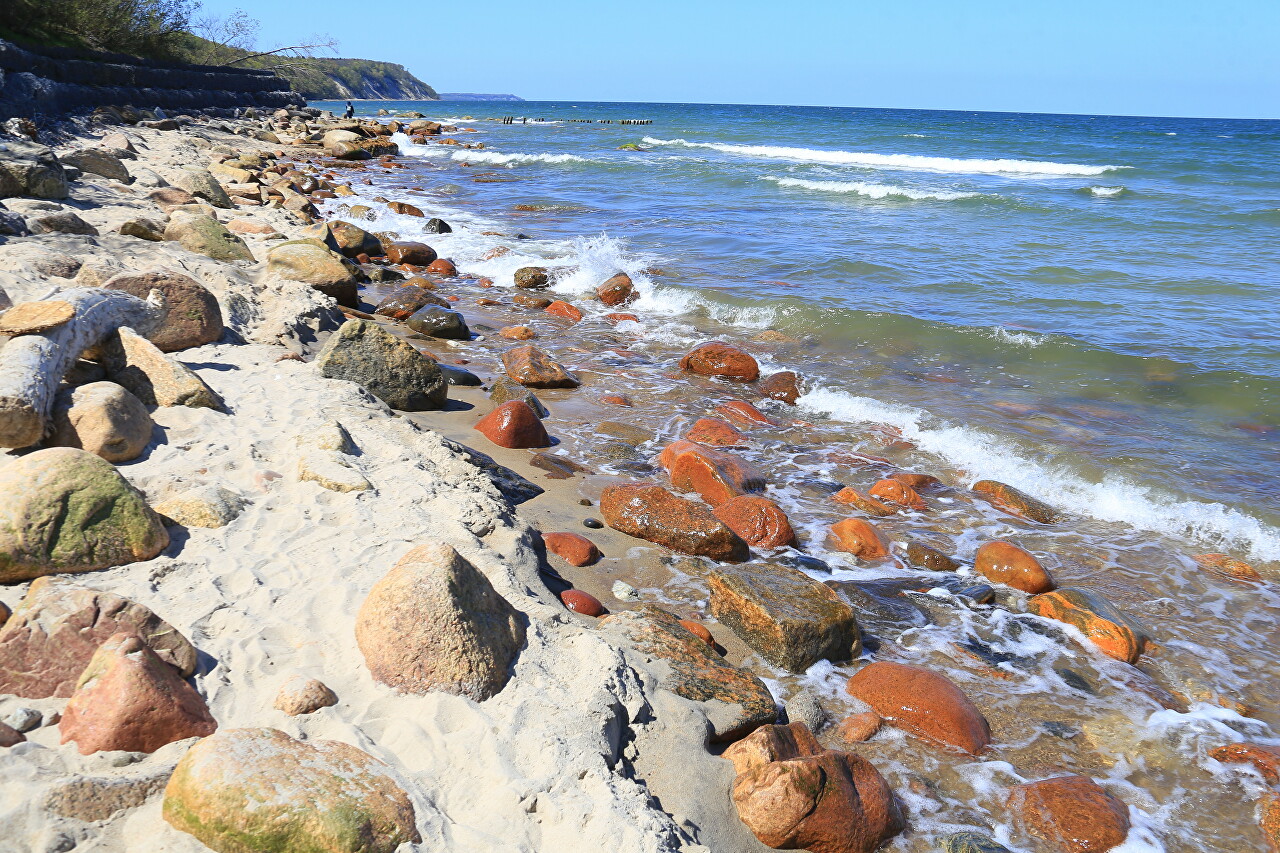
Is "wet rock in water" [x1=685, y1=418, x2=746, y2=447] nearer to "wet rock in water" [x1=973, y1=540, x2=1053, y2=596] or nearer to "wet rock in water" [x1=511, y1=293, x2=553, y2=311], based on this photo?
"wet rock in water" [x1=973, y1=540, x2=1053, y2=596]

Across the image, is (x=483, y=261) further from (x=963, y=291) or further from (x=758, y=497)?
(x=758, y=497)

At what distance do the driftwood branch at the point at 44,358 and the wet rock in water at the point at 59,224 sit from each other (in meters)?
3.17

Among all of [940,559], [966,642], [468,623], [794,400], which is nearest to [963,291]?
[794,400]

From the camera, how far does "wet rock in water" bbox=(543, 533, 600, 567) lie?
466 centimetres

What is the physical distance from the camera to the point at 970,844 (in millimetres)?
3098

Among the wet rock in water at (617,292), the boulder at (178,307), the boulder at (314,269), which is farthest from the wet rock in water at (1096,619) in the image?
the wet rock in water at (617,292)

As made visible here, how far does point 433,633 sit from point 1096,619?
144 inches

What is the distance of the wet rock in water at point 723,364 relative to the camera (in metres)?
8.52

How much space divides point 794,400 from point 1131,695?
433 centimetres

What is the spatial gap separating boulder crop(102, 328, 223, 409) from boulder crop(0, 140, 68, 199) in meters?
5.16

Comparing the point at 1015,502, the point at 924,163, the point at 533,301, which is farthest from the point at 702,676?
the point at 924,163

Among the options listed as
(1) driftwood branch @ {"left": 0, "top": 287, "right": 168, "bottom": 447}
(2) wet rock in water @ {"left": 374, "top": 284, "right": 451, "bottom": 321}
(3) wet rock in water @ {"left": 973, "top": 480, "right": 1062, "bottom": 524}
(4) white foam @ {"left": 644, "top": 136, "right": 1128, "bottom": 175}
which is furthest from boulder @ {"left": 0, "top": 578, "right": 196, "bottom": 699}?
(4) white foam @ {"left": 644, "top": 136, "right": 1128, "bottom": 175}

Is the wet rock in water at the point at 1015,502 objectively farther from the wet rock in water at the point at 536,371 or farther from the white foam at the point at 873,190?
the white foam at the point at 873,190

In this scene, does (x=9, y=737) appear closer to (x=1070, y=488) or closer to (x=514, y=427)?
(x=514, y=427)
